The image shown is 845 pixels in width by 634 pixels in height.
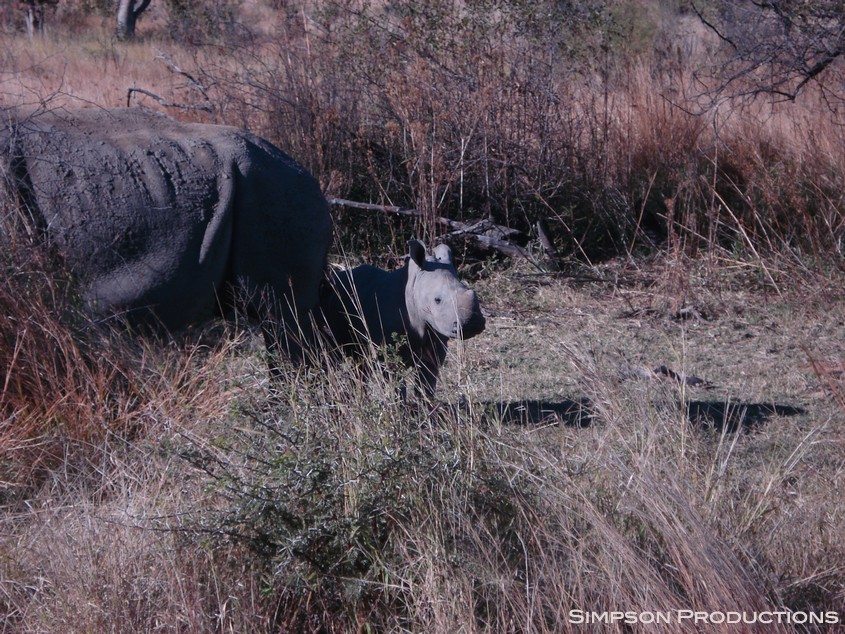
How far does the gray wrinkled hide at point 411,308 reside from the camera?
490 cm

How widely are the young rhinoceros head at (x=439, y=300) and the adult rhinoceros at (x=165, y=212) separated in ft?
1.82

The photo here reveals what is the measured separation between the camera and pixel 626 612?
2990 millimetres

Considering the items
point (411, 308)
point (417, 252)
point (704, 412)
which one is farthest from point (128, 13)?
point (704, 412)

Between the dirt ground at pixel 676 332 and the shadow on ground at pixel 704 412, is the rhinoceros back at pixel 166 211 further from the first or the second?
the shadow on ground at pixel 704 412

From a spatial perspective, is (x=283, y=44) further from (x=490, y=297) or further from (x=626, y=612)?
(x=626, y=612)

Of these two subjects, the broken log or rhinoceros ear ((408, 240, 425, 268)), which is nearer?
rhinoceros ear ((408, 240, 425, 268))

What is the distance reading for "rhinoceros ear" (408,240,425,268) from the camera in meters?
5.15

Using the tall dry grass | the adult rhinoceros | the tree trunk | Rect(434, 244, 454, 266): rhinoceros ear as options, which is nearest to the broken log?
the tall dry grass

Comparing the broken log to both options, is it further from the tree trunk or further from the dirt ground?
the tree trunk

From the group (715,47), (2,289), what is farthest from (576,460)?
(715,47)

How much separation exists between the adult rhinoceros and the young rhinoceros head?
56 centimetres

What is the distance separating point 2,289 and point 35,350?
12.4 inches

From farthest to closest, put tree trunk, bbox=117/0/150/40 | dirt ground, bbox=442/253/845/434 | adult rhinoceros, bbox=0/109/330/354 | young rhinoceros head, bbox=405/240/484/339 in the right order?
tree trunk, bbox=117/0/150/40 < dirt ground, bbox=442/253/845/434 < young rhinoceros head, bbox=405/240/484/339 < adult rhinoceros, bbox=0/109/330/354

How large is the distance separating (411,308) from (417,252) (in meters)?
0.31
